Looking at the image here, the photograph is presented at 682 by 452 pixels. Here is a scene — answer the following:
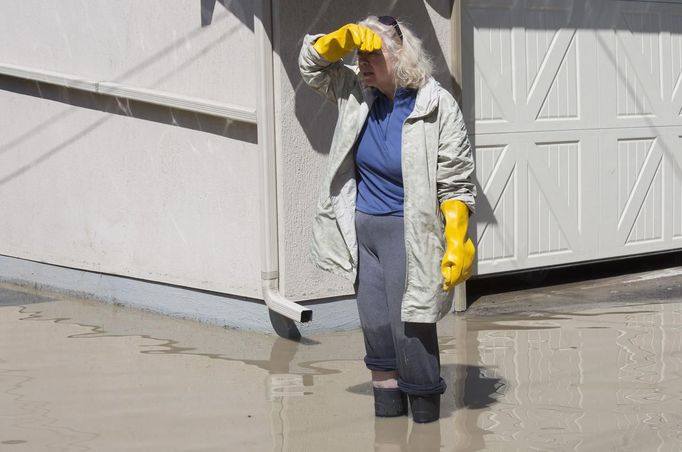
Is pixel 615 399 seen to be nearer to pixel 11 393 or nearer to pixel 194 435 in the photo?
pixel 194 435

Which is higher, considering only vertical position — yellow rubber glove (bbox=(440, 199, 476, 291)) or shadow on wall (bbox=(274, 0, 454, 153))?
shadow on wall (bbox=(274, 0, 454, 153))

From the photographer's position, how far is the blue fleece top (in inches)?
221

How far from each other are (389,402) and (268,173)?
7.05 ft

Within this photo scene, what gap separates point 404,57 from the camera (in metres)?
5.57

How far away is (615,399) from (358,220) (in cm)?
170

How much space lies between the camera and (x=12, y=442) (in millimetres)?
5676

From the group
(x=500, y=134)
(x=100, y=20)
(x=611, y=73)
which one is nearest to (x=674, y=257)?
(x=611, y=73)

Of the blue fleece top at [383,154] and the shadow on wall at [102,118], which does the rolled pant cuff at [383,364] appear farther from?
the shadow on wall at [102,118]

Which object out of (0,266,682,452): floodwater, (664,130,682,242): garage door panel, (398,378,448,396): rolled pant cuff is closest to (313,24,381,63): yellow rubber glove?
(398,378,448,396): rolled pant cuff

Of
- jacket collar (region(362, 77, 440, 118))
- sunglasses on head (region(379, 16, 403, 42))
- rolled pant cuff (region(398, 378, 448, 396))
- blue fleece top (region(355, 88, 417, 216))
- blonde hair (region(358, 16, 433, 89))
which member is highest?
sunglasses on head (region(379, 16, 403, 42))

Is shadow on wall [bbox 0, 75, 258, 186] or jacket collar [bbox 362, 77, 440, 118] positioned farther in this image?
shadow on wall [bbox 0, 75, 258, 186]

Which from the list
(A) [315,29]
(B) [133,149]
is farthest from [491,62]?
(B) [133,149]

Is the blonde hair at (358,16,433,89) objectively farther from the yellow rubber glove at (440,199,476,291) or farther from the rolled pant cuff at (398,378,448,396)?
the rolled pant cuff at (398,378,448,396)

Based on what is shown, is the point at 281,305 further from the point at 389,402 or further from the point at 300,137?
the point at 389,402
